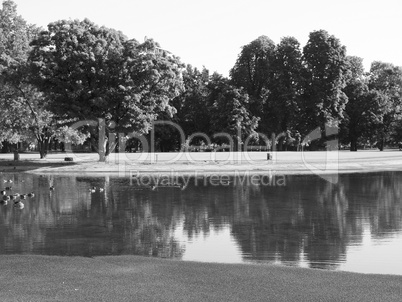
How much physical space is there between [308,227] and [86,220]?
8477 mm

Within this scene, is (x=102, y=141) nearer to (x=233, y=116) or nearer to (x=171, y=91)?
(x=171, y=91)

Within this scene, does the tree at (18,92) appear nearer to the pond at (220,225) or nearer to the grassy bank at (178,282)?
the pond at (220,225)

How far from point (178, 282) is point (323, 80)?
84107 mm

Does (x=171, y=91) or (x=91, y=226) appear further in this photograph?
(x=171, y=91)

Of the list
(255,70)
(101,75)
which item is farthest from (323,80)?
(101,75)

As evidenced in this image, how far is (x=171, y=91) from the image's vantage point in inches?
2275

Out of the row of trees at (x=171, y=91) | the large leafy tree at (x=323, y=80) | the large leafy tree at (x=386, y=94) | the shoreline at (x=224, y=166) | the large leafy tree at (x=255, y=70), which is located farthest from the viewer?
the large leafy tree at (x=386, y=94)

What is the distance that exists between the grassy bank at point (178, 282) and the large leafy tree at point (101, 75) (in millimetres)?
41799

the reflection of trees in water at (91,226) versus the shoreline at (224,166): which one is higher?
the shoreline at (224,166)

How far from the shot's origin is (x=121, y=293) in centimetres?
923

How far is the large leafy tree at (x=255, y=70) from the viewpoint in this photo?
300ft

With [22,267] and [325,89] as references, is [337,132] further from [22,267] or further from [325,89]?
[22,267]

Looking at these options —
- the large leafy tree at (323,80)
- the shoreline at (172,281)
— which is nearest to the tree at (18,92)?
the large leafy tree at (323,80)

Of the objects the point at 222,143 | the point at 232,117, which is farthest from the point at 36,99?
the point at 222,143
